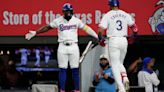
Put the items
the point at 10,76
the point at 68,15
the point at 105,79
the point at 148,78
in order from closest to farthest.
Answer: the point at 105,79, the point at 68,15, the point at 148,78, the point at 10,76

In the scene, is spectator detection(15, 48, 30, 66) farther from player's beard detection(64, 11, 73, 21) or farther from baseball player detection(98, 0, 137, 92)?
baseball player detection(98, 0, 137, 92)

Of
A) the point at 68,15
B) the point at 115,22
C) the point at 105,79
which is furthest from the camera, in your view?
the point at 68,15

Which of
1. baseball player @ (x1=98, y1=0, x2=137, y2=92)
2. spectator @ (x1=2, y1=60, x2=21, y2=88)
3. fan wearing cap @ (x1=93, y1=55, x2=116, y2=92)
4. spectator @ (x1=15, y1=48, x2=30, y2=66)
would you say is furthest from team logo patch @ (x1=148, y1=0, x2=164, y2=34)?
baseball player @ (x1=98, y1=0, x2=137, y2=92)

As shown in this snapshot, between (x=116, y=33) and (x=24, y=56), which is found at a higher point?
(x=116, y=33)

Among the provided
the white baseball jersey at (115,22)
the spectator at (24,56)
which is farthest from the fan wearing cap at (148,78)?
the spectator at (24,56)

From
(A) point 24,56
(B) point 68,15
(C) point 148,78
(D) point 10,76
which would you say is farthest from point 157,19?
(B) point 68,15

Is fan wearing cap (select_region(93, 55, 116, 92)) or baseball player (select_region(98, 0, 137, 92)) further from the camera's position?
fan wearing cap (select_region(93, 55, 116, 92))

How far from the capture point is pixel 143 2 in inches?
569

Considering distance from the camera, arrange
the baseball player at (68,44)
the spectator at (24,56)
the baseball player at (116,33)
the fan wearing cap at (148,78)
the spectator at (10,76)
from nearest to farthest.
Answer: the baseball player at (116,33) → the baseball player at (68,44) → the fan wearing cap at (148,78) → the spectator at (10,76) → the spectator at (24,56)

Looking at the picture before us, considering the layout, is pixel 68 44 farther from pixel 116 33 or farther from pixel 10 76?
pixel 10 76

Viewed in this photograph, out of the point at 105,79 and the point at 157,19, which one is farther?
the point at 157,19

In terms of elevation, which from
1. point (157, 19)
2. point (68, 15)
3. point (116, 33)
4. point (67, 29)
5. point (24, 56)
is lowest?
point (24, 56)

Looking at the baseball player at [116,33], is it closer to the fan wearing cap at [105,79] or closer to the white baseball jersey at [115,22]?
the white baseball jersey at [115,22]

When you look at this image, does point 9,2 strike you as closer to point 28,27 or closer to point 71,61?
point 28,27
